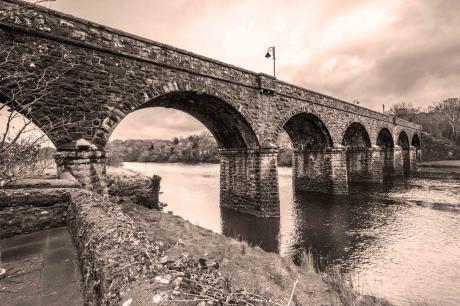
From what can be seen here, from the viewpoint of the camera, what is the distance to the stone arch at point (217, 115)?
1123cm

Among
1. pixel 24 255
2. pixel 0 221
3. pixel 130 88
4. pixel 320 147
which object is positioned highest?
pixel 130 88

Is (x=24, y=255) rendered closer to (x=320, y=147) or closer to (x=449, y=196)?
(x=320, y=147)

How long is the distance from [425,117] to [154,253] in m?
83.0

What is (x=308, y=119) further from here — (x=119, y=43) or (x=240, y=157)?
(x=119, y=43)

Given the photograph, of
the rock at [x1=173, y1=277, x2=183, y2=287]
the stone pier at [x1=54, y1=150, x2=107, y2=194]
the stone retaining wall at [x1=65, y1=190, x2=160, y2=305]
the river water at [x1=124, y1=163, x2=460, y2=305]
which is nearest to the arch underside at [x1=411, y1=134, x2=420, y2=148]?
the river water at [x1=124, y1=163, x2=460, y2=305]

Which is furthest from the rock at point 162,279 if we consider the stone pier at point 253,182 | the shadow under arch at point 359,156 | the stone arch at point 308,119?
the shadow under arch at point 359,156

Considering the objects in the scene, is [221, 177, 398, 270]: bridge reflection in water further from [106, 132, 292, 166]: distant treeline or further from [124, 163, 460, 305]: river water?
[106, 132, 292, 166]: distant treeline

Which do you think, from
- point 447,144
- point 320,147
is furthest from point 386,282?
point 447,144

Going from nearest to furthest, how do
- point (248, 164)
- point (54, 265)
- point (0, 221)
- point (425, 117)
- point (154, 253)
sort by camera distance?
point (154, 253) < point (54, 265) < point (0, 221) < point (248, 164) < point (425, 117)

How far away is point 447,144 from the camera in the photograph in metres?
45.3

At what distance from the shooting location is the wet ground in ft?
8.41

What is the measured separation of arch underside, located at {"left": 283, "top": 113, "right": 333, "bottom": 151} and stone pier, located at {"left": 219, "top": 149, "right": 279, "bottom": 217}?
5.12 metres

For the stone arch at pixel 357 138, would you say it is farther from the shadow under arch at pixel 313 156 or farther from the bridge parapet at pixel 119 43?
the bridge parapet at pixel 119 43

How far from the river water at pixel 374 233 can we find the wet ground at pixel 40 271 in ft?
18.8
